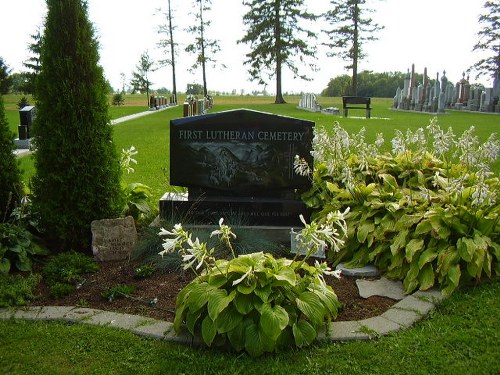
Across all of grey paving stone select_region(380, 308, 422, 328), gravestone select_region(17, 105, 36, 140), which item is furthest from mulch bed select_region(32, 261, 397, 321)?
gravestone select_region(17, 105, 36, 140)

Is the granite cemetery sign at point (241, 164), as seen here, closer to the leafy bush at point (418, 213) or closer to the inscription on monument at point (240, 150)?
the inscription on monument at point (240, 150)

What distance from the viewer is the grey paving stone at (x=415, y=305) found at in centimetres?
420

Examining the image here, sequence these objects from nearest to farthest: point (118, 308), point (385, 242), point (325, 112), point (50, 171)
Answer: point (118, 308), point (385, 242), point (50, 171), point (325, 112)

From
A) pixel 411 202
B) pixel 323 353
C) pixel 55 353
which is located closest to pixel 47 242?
pixel 55 353

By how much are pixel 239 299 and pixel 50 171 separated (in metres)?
2.93

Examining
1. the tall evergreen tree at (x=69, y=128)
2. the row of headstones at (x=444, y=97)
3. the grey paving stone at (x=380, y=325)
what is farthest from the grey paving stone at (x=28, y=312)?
the row of headstones at (x=444, y=97)

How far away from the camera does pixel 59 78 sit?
5.45m

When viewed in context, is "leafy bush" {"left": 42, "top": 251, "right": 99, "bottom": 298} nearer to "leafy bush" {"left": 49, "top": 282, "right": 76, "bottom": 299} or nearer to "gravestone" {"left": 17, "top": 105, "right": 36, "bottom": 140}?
"leafy bush" {"left": 49, "top": 282, "right": 76, "bottom": 299}

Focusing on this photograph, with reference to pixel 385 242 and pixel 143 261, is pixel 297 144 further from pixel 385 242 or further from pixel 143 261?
pixel 143 261

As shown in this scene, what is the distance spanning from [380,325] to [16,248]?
11.4 feet

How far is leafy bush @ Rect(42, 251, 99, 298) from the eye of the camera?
4.61 m

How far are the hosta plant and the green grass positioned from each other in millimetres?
134

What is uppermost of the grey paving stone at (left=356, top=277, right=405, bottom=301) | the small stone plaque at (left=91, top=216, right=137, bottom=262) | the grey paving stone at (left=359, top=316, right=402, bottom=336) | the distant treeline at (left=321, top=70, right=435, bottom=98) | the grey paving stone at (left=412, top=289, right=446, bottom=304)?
the distant treeline at (left=321, top=70, right=435, bottom=98)

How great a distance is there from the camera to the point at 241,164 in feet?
20.9
